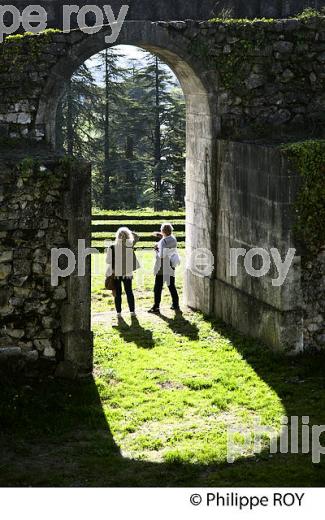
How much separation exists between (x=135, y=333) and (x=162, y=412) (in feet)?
10.7

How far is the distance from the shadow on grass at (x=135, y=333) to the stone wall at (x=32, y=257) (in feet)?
7.33

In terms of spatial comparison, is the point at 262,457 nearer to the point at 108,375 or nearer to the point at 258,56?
the point at 108,375

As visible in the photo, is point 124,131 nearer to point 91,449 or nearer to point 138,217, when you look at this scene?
point 138,217

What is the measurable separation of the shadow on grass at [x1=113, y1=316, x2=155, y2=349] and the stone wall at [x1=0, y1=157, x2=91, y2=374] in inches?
88.0

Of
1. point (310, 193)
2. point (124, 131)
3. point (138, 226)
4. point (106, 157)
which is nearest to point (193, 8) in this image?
point (310, 193)

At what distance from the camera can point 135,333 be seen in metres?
14.3

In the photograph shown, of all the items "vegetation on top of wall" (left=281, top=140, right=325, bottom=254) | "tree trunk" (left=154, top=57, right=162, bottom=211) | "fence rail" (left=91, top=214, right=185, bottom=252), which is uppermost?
"tree trunk" (left=154, top=57, right=162, bottom=211)

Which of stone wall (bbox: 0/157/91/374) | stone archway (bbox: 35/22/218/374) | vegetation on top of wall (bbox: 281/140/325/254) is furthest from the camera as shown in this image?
vegetation on top of wall (bbox: 281/140/325/254)

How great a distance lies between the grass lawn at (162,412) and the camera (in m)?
9.55

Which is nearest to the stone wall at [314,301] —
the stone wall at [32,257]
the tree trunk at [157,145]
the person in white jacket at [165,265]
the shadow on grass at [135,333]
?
the shadow on grass at [135,333]

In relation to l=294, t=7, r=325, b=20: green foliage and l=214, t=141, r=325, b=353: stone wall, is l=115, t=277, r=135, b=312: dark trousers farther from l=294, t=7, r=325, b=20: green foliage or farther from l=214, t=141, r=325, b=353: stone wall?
l=294, t=7, r=325, b=20: green foliage

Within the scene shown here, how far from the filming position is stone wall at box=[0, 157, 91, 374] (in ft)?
37.8

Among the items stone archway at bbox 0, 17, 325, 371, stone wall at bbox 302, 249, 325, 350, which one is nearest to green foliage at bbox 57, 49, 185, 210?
stone archway at bbox 0, 17, 325, 371

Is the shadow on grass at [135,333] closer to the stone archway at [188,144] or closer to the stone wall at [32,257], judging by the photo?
the stone archway at [188,144]
